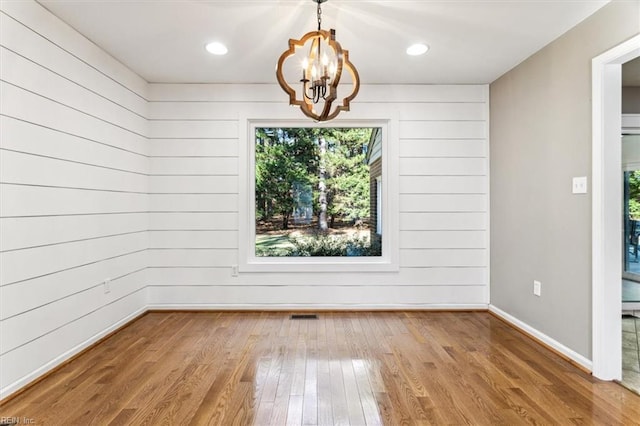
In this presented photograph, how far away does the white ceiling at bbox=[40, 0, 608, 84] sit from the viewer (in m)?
2.46

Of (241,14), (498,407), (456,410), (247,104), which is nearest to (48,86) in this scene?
(241,14)

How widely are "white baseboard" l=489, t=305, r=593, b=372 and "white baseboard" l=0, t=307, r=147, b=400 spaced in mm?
3825

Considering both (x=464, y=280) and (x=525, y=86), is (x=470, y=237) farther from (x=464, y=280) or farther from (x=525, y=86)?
(x=525, y=86)

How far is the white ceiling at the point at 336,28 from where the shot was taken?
2461 millimetres

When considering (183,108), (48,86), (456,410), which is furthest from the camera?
(183,108)

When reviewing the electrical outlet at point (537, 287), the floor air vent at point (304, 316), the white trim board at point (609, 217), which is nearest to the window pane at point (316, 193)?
the floor air vent at point (304, 316)

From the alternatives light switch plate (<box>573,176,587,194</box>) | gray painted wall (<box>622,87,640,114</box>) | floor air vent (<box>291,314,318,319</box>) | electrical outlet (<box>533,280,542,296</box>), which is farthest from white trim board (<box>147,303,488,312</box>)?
gray painted wall (<box>622,87,640,114</box>)

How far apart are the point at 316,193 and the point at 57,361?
2.80m

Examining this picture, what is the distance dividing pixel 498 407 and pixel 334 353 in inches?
47.3

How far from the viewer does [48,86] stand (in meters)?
2.53

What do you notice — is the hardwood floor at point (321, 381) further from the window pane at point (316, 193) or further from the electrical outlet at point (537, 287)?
the window pane at point (316, 193)

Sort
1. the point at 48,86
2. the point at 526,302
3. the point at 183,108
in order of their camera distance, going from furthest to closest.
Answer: the point at 183,108 → the point at 526,302 → the point at 48,86

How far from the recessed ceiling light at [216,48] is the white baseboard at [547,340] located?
3687mm

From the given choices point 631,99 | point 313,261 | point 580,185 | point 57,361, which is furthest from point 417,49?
point 57,361
